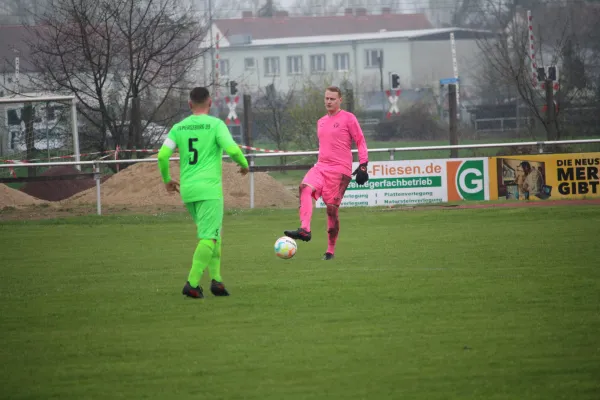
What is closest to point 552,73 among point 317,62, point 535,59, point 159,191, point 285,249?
point 535,59

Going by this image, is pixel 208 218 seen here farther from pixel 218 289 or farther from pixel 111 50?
pixel 111 50

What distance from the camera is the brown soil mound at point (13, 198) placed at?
24859 millimetres

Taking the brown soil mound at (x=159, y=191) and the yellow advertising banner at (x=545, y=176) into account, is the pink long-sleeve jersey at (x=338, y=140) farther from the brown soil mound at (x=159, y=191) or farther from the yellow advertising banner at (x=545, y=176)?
the brown soil mound at (x=159, y=191)

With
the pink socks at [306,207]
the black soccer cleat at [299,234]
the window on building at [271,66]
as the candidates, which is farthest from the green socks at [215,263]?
the window on building at [271,66]

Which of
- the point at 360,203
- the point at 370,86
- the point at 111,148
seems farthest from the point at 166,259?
the point at 370,86

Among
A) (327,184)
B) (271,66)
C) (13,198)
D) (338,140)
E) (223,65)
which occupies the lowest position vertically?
(13,198)

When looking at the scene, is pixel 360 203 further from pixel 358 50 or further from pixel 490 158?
pixel 358 50

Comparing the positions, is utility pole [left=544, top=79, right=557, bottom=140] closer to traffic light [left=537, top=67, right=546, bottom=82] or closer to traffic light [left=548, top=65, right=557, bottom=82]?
traffic light [left=537, top=67, right=546, bottom=82]

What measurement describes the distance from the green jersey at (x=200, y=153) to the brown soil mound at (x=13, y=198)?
1676cm

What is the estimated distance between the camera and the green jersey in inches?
354

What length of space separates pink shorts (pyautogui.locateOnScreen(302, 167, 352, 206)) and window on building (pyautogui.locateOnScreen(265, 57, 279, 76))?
7347cm

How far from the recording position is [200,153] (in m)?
9.02

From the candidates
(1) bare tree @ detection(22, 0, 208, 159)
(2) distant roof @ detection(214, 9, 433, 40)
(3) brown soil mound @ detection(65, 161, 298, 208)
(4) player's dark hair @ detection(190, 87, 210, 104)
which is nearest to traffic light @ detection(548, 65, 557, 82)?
(3) brown soil mound @ detection(65, 161, 298, 208)

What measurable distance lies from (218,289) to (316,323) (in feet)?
5.96
